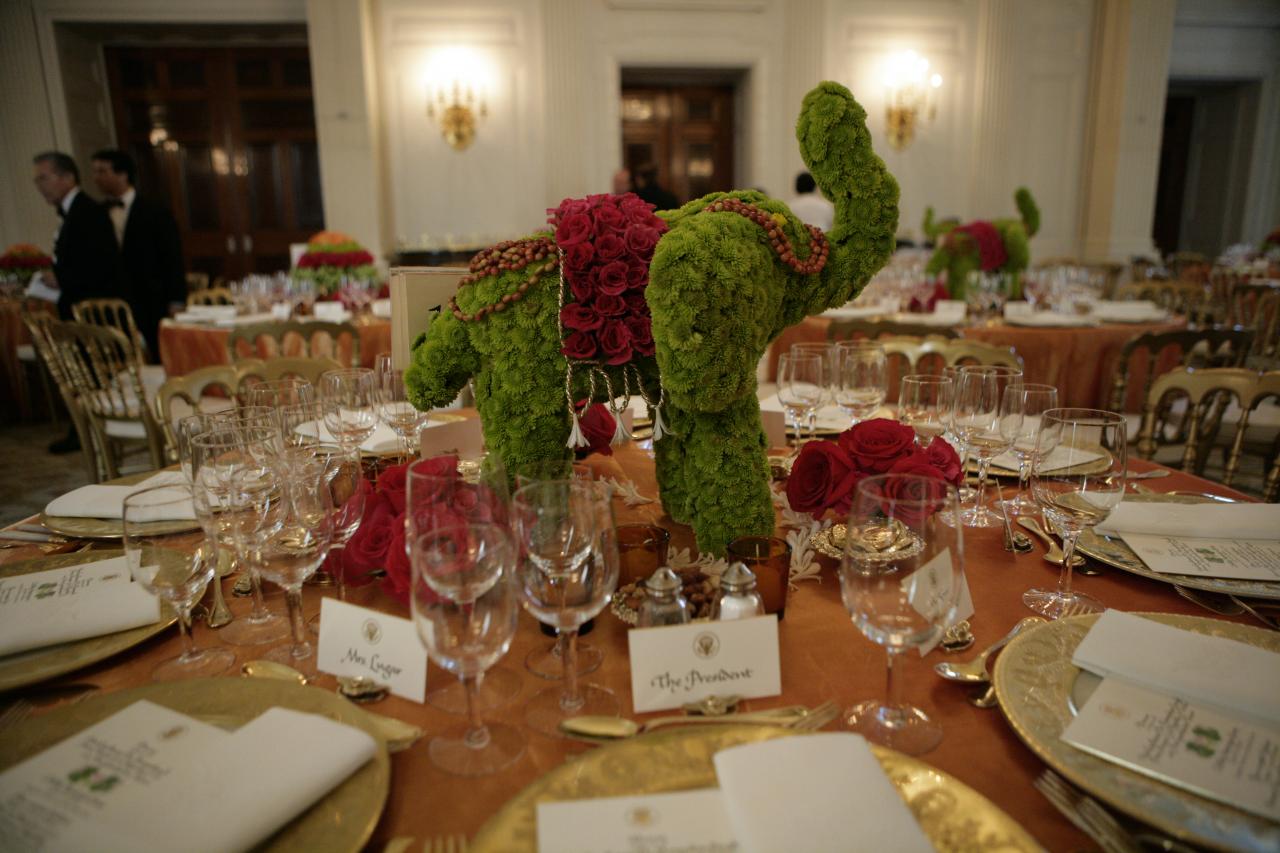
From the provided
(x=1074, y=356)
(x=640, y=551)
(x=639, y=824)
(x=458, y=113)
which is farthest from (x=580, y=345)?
(x=458, y=113)

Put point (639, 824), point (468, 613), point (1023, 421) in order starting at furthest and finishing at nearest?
point (1023, 421) → point (468, 613) → point (639, 824)

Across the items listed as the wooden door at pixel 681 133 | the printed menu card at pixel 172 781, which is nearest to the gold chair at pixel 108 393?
the printed menu card at pixel 172 781

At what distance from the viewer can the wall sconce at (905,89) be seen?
290 inches

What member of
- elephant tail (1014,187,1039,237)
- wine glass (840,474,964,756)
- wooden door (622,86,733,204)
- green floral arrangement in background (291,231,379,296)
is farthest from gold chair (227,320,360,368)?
wooden door (622,86,733,204)

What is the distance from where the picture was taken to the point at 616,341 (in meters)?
1.08

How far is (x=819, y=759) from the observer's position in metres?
0.63

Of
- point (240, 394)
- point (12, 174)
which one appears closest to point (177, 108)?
point (12, 174)

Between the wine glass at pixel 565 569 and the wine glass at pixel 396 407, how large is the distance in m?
0.75

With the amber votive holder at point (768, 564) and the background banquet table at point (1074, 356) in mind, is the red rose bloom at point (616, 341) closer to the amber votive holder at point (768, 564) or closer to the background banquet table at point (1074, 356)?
the amber votive holder at point (768, 564)

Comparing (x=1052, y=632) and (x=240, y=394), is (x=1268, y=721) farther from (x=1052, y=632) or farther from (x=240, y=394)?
(x=240, y=394)

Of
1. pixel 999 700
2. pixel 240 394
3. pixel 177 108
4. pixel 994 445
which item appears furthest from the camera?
pixel 177 108

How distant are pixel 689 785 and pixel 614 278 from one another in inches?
26.1

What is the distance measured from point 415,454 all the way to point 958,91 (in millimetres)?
7805

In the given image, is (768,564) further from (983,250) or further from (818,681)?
(983,250)
